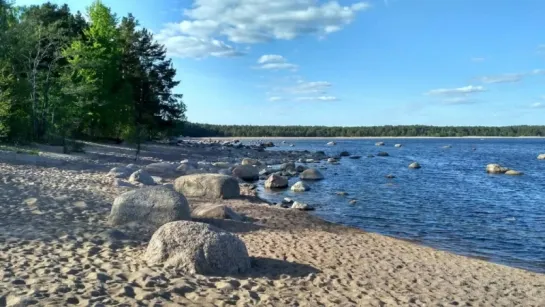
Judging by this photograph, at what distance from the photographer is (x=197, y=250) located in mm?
7945

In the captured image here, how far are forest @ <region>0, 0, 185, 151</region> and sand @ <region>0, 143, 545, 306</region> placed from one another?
18.6 m

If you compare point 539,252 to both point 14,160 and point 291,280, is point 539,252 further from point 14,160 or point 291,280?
point 14,160

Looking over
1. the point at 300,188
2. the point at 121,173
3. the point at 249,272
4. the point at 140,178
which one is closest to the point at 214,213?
the point at 249,272

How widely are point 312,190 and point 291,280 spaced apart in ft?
60.9

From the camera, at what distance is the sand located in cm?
658

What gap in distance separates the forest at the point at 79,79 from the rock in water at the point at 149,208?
60.9 feet

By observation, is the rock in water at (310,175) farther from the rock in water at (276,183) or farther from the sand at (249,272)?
the sand at (249,272)

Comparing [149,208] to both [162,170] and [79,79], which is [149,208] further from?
[79,79]

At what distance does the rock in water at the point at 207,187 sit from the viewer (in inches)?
768

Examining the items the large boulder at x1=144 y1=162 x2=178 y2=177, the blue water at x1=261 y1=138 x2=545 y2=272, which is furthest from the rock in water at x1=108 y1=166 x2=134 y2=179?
the blue water at x1=261 y1=138 x2=545 y2=272

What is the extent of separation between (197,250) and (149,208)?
11.4 feet

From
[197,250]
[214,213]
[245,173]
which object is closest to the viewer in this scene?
[197,250]

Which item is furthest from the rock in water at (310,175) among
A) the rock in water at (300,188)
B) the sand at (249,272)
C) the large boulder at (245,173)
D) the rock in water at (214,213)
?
the rock in water at (214,213)

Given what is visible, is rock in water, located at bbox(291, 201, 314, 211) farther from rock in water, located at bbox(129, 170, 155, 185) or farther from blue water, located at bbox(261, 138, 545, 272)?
rock in water, located at bbox(129, 170, 155, 185)
